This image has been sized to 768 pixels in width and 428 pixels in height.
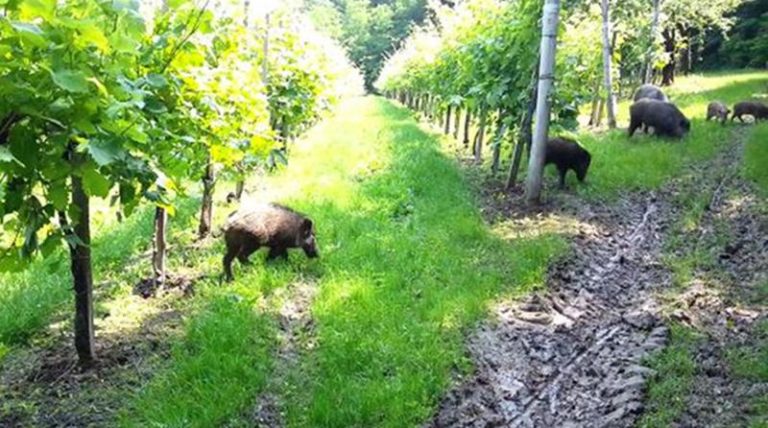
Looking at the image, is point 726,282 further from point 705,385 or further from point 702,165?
point 702,165

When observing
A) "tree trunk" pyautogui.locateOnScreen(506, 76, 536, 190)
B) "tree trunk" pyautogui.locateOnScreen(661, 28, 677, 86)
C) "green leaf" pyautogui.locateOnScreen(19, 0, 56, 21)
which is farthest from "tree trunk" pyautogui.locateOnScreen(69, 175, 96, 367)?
"tree trunk" pyautogui.locateOnScreen(661, 28, 677, 86)

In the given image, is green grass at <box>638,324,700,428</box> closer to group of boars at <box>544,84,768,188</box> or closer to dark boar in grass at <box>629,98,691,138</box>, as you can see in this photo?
group of boars at <box>544,84,768,188</box>

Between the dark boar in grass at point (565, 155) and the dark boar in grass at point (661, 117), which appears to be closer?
the dark boar in grass at point (565, 155)

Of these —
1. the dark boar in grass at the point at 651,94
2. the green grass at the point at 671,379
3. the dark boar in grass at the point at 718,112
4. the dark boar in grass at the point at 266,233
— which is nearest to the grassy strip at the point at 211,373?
the dark boar in grass at the point at 266,233

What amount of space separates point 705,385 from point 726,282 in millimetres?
2738

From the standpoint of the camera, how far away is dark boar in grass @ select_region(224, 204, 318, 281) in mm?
8203

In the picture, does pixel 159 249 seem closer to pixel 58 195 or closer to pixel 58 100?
pixel 58 195

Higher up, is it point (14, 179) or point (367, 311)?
point (14, 179)

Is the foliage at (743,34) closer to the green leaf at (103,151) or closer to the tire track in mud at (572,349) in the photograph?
the tire track in mud at (572,349)

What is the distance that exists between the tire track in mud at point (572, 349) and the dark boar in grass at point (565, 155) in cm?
358

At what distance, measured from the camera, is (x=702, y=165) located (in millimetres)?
14516

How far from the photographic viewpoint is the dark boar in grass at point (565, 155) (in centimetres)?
1254

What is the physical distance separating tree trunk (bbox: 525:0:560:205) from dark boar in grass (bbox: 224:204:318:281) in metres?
4.29

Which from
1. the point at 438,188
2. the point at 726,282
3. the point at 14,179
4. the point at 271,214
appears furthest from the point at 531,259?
→ the point at 14,179
